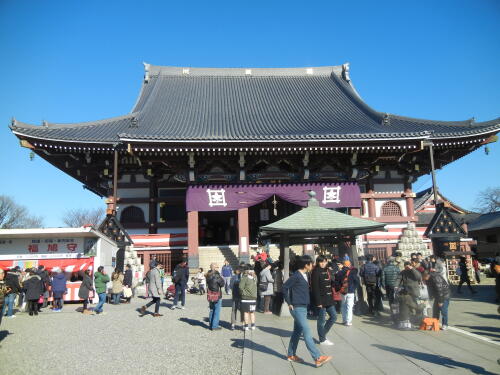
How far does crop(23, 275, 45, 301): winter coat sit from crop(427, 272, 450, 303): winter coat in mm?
11366

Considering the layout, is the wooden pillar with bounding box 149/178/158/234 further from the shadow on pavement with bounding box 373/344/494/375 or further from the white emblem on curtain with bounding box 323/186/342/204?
the shadow on pavement with bounding box 373/344/494/375

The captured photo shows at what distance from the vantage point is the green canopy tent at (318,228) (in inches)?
404

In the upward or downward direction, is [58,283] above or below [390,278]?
below

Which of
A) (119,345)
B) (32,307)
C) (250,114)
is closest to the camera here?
(119,345)

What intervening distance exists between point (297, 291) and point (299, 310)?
30cm

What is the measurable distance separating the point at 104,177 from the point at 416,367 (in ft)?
62.8

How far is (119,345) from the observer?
25.6ft

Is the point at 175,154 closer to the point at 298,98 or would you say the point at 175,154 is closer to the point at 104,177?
the point at 104,177

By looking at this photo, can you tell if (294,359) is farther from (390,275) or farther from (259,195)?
(259,195)

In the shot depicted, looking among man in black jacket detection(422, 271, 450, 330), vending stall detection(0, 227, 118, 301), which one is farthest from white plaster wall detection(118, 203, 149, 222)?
man in black jacket detection(422, 271, 450, 330)

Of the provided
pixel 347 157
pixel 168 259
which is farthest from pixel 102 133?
pixel 347 157

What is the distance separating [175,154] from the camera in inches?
765

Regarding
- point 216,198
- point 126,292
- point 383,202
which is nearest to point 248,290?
point 126,292

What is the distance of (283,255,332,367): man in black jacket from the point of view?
5848 mm
